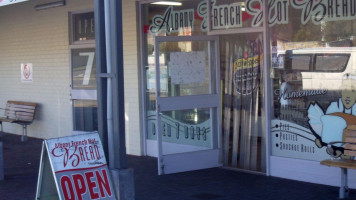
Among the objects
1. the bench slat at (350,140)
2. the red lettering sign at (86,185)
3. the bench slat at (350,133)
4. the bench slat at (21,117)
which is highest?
the bench slat at (350,133)

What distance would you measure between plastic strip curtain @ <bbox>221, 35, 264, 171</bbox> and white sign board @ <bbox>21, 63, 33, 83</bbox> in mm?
6183

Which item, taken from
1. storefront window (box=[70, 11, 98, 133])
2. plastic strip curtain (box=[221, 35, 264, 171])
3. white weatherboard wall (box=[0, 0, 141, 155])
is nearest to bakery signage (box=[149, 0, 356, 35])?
plastic strip curtain (box=[221, 35, 264, 171])

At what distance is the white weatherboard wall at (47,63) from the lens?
10688mm

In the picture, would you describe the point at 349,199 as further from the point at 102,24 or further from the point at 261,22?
the point at 102,24

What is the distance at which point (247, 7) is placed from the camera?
8.52 metres

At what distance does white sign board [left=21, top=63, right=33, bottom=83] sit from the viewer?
13711mm

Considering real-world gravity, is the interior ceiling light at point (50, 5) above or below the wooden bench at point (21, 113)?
above

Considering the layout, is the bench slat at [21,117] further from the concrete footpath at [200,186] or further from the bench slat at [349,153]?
the bench slat at [349,153]

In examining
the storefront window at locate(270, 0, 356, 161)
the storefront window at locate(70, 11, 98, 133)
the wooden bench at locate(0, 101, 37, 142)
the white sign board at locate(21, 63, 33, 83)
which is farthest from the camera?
the white sign board at locate(21, 63, 33, 83)

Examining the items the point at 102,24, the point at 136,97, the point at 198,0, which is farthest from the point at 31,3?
the point at 102,24

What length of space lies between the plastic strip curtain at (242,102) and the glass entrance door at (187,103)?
0.17 metres

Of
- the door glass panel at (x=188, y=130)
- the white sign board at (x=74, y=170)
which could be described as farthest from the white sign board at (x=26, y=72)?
the white sign board at (x=74, y=170)

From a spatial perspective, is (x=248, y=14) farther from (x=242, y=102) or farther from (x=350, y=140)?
(x=350, y=140)

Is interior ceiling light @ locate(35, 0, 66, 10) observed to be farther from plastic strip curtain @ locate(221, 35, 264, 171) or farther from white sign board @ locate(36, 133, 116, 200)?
white sign board @ locate(36, 133, 116, 200)
